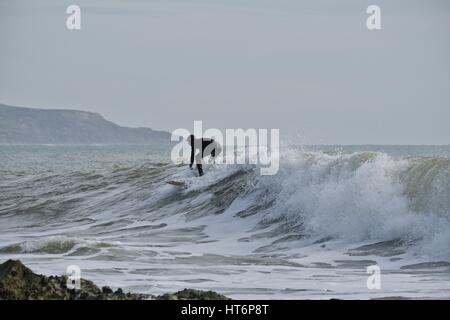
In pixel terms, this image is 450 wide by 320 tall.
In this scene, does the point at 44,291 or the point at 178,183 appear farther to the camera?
the point at 178,183

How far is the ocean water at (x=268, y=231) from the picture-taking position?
42.4 ft

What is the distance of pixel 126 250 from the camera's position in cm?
1617

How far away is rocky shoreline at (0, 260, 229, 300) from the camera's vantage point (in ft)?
30.2

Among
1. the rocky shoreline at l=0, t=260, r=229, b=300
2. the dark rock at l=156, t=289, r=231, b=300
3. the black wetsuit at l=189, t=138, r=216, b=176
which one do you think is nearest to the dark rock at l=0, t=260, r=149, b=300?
the rocky shoreline at l=0, t=260, r=229, b=300

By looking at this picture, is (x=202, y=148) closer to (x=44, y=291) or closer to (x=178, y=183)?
(x=178, y=183)

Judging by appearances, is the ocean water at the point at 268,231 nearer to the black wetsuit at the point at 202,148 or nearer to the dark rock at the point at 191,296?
the black wetsuit at the point at 202,148

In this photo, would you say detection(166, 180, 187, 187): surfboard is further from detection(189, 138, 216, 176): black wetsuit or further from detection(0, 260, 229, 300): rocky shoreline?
detection(0, 260, 229, 300): rocky shoreline

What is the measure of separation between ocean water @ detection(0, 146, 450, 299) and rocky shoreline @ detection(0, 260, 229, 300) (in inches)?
82.8

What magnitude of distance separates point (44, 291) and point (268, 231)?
10651 mm

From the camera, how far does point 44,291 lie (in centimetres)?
930

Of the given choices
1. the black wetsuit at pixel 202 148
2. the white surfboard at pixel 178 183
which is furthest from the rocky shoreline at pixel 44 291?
the black wetsuit at pixel 202 148

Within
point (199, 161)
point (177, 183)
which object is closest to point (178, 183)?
point (177, 183)
